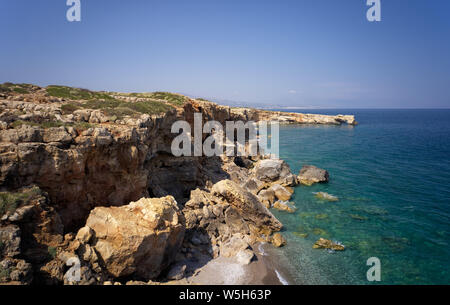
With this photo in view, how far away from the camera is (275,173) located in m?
29.9

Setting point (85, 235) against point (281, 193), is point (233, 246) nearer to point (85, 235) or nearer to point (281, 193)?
point (85, 235)

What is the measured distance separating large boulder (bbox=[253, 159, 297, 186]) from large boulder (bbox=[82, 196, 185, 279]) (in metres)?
18.4

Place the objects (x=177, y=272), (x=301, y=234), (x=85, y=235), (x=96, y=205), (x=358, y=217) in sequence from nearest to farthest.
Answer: (x=85, y=235) → (x=177, y=272) → (x=96, y=205) → (x=301, y=234) → (x=358, y=217)

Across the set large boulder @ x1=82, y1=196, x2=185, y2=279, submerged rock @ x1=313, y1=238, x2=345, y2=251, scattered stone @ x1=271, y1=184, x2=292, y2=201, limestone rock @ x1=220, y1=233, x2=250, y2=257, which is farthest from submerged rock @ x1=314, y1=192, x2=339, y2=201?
large boulder @ x1=82, y1=196, x2=185, y2=279

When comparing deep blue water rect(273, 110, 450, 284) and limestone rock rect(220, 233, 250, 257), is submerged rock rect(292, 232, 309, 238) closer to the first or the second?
deep blue water rect(273, 110, 450, 284)

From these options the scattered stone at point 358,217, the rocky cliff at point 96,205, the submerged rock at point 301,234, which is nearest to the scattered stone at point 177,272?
the rocky cliff at point 96,205

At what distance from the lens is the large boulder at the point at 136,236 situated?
10.9 m

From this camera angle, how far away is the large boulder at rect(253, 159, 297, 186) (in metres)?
29.5

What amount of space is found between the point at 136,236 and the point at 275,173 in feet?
70.9

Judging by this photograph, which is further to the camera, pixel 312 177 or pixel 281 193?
pixel 312 177

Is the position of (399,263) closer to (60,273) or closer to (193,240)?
(193,240)

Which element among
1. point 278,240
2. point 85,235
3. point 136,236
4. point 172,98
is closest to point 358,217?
point 278,240

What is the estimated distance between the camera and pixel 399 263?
1590 centimetres
